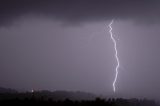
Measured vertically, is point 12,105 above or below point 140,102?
below

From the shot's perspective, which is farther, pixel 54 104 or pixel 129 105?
pixel 129 105

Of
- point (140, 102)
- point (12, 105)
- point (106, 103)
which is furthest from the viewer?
point (140, 102)

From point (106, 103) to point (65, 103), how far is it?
832cm

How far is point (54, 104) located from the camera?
3314 inches

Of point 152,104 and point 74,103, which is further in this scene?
point 152,104

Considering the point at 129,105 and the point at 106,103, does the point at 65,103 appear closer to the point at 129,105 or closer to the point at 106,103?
the point at 106,103

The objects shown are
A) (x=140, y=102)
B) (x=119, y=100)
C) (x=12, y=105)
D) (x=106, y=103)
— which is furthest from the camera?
(x=140, y=102)

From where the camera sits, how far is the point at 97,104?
8256 centimetres

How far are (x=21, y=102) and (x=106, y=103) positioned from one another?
16.7m

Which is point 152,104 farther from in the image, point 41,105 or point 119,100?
point 41,105

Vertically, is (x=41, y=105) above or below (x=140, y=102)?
below

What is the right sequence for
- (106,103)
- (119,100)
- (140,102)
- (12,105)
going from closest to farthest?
(12,105) → (106,103) → (119,100) → (140,102)

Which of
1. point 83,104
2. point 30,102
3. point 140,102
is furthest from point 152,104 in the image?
point 30,102

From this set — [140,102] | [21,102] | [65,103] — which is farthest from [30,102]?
[140,102]
